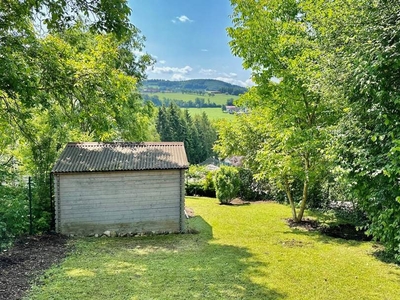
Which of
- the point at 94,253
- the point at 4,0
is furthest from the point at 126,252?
the point at 4,0

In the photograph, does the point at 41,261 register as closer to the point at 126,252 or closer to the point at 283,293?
the point at 126,252

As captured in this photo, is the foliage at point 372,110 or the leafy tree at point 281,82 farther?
the leafy tree at point 281,82

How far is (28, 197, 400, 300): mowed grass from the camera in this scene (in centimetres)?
538

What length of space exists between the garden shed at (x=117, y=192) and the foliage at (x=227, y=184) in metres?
6.53

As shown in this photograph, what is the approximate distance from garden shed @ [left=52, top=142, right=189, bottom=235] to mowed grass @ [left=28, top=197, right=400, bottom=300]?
0.63 m

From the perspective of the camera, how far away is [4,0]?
18.4 ft

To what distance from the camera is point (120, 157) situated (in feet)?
32.5

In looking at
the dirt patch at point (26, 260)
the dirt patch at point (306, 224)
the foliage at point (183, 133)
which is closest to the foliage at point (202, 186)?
the dirt patch at point (306, 224)

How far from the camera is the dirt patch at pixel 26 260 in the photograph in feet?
16.9

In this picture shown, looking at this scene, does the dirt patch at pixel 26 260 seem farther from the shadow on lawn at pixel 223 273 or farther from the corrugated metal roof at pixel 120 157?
the shadow on lawn at pixel 223 273

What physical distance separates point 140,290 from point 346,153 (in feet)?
14.4

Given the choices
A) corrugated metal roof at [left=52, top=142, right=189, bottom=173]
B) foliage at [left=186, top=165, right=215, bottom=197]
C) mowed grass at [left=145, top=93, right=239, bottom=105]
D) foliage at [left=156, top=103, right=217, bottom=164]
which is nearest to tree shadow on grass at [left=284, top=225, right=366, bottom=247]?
corrugated metal roof at [left=52, top=142, right=189, bottom=173]

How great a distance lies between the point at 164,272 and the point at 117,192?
3.93 meters

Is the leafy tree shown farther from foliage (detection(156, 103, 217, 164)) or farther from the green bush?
foliage (detection(156, 103, 217, 164))
